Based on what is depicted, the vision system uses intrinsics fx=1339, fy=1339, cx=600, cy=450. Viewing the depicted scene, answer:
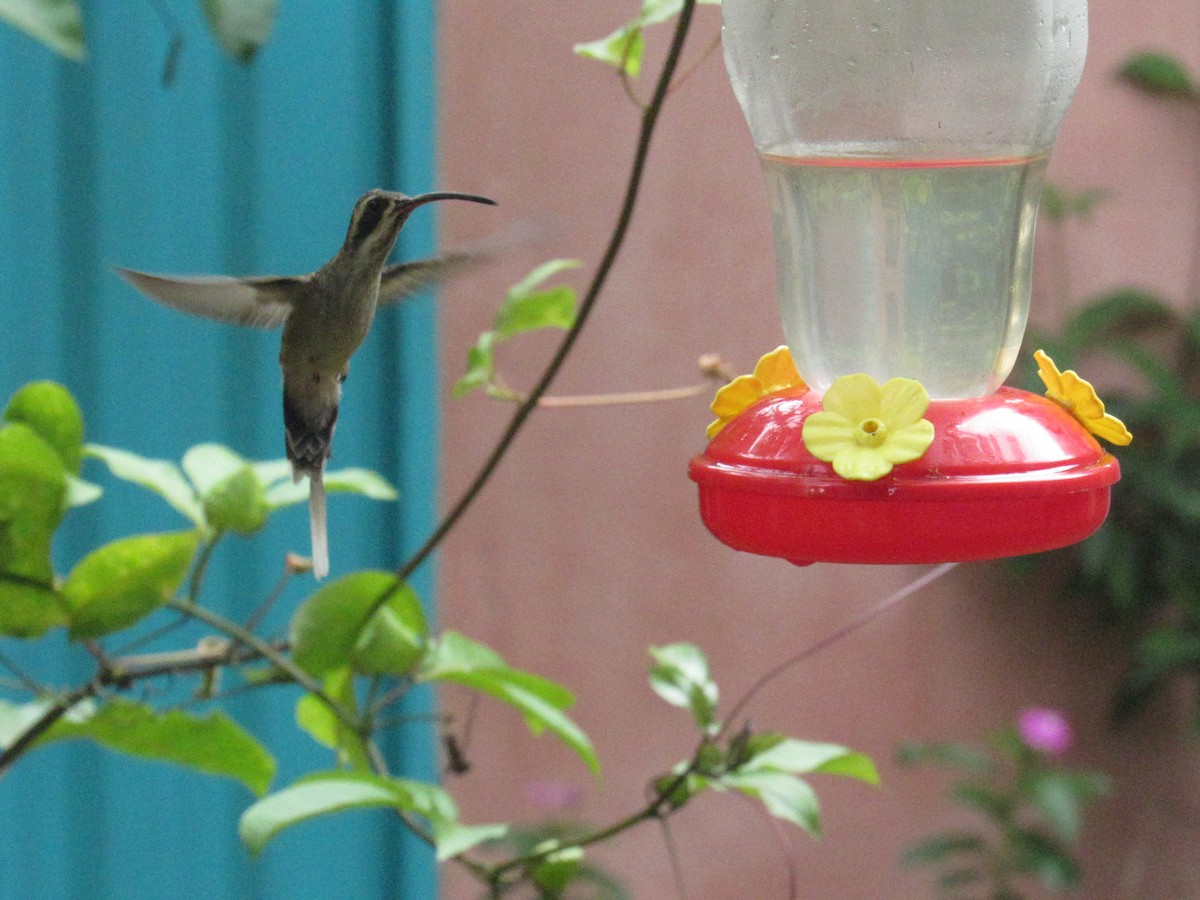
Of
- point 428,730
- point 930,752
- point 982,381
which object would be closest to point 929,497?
point 982,381

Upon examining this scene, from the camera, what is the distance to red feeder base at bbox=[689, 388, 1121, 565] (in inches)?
31.3

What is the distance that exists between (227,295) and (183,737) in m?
0.38

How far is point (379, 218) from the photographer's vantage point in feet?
2.86

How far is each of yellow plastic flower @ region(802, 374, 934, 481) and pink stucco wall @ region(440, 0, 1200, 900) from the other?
1269mm

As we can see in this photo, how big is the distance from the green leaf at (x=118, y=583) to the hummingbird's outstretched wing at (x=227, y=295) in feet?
0.62

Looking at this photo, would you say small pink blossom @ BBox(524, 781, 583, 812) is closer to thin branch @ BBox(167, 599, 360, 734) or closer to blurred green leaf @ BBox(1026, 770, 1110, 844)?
blurred green leaf @ BBox(1026, 770, 1110, 844)

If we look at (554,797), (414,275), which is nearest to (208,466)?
(414,275)

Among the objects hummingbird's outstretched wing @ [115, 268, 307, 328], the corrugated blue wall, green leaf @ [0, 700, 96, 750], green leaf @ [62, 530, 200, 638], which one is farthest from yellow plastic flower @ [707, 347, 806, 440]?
the corrugated blue wall

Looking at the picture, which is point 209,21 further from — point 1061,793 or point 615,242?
point 1061,793

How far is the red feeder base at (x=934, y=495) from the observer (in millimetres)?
795

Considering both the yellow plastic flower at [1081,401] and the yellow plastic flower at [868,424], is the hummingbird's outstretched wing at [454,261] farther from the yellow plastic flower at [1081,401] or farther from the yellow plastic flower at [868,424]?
the yellow plastic flower at [1081,401]

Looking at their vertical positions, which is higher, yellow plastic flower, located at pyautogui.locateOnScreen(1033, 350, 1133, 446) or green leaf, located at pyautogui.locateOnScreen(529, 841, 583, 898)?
yellow plastic flower, located at pyautogui.locateOnScreen(1033, 350, 1133, 446)

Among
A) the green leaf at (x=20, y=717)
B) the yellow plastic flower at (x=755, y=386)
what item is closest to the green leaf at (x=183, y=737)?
the green leaf at (x=20, y=717)

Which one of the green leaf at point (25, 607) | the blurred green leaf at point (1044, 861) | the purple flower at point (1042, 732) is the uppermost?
the green leaf at point (25, 607)
